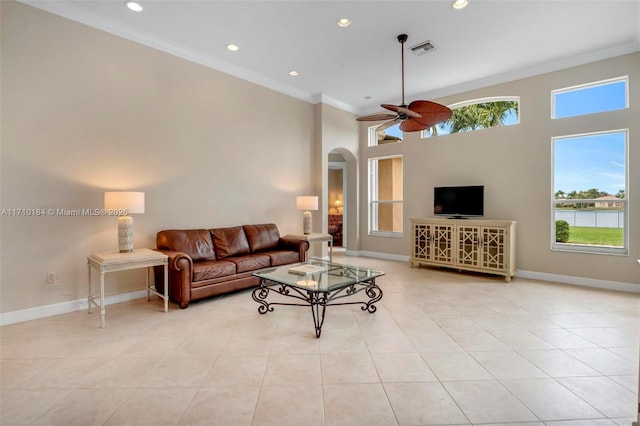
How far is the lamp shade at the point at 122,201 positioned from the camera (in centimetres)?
336

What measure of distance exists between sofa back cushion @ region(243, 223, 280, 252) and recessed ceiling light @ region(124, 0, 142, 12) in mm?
3070

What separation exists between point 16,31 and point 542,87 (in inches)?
269

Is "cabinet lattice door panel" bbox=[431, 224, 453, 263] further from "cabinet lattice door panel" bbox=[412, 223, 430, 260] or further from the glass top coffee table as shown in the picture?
the glass top coffee table

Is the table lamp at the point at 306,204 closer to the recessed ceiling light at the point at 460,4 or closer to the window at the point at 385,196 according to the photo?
the window at the point at 385,196

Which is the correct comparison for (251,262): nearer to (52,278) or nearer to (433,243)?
(52,278)

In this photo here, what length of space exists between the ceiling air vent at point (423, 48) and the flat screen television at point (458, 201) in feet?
8.02

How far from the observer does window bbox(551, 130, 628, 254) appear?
4406 millimetres

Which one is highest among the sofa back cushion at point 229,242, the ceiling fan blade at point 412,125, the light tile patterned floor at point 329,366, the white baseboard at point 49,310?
the ceiling fan blade at point 412,125

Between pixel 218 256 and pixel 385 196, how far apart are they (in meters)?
4.17

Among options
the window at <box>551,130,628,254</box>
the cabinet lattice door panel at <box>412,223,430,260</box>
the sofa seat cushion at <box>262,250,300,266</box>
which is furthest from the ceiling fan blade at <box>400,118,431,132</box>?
the window at <box>551,130,628,254</box>

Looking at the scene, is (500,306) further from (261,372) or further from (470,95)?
(470,95)

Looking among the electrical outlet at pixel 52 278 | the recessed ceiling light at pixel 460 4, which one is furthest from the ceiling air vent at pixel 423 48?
the electrical outlet at pixel 52 278

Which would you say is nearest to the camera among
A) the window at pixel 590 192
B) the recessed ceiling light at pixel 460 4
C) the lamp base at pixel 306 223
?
the recessed ceiling light at pixel 460 4

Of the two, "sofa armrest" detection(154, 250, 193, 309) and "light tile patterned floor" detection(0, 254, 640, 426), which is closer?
"light tile patterned floor" detection(0, 254, 640, 426)
